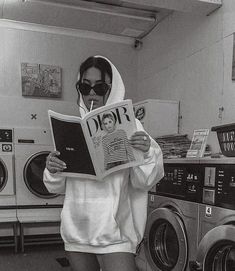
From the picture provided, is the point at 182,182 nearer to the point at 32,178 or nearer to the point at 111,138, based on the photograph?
the point at 111,138

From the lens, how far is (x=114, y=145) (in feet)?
4.36

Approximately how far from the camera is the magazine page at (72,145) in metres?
1.33

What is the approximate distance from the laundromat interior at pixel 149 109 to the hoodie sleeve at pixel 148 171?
0.64 m

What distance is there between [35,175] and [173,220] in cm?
218

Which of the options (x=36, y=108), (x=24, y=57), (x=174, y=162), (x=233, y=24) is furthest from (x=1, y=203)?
(x=233, y=24)

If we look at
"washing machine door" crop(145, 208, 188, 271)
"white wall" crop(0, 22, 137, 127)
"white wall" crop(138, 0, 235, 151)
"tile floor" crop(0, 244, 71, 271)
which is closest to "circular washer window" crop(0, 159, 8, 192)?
"white wall" crop(0, 22, 137, 127)

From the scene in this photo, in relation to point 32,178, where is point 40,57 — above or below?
above

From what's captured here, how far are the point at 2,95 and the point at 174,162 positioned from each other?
261 cm

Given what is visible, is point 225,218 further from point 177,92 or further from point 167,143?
point 177,92

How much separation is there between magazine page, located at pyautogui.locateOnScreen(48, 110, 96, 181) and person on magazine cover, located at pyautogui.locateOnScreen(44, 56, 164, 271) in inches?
1.5

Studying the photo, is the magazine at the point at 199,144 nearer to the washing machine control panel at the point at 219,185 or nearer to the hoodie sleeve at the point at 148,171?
the washing machine control panel at the point at 219,185

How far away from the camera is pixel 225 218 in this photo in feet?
5.97

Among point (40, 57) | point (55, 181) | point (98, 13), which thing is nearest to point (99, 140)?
point (55, 181)

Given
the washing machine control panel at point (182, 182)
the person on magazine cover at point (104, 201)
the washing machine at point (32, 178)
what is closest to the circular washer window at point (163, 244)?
the washing machine control panel at point (182, 182)
